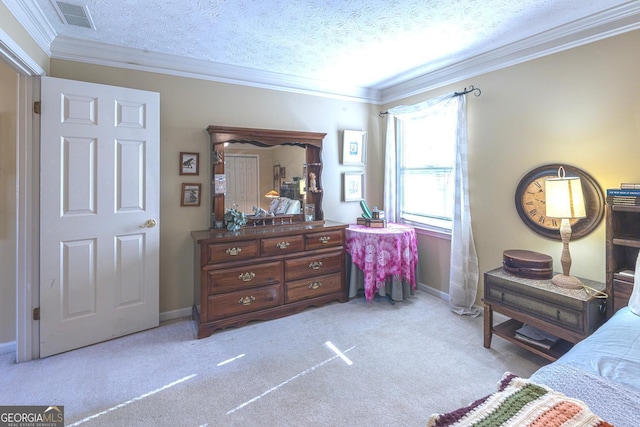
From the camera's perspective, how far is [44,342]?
238 centimetres

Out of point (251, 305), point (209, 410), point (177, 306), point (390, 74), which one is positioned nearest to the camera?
point (209, 410)

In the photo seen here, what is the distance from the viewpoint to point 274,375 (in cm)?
217

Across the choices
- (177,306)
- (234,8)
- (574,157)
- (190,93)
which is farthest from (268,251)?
(574,157)

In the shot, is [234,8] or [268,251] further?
[268,251]

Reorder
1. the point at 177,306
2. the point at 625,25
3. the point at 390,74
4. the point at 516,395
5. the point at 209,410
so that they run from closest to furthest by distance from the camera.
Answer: the point at 516,395, the point at 209,410, the point at 625,25, the point at 177,306, the point at 390,74

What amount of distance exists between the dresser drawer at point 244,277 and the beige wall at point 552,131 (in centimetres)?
202

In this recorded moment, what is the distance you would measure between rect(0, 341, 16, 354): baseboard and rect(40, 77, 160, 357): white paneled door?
34 centimetres

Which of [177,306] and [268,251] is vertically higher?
[268,251]

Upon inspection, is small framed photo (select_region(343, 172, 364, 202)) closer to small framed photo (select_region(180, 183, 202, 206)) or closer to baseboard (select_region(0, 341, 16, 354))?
small framed photo (select_region(180, 183, 202, 206))

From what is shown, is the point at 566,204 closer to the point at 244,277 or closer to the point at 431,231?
the point at 431,231

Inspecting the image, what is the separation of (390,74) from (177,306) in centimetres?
330

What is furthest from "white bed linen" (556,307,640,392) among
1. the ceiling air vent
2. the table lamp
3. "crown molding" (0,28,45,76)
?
the ceiling air vent

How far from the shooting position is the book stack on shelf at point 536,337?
220 cm

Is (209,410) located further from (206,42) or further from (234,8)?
(206,42)
